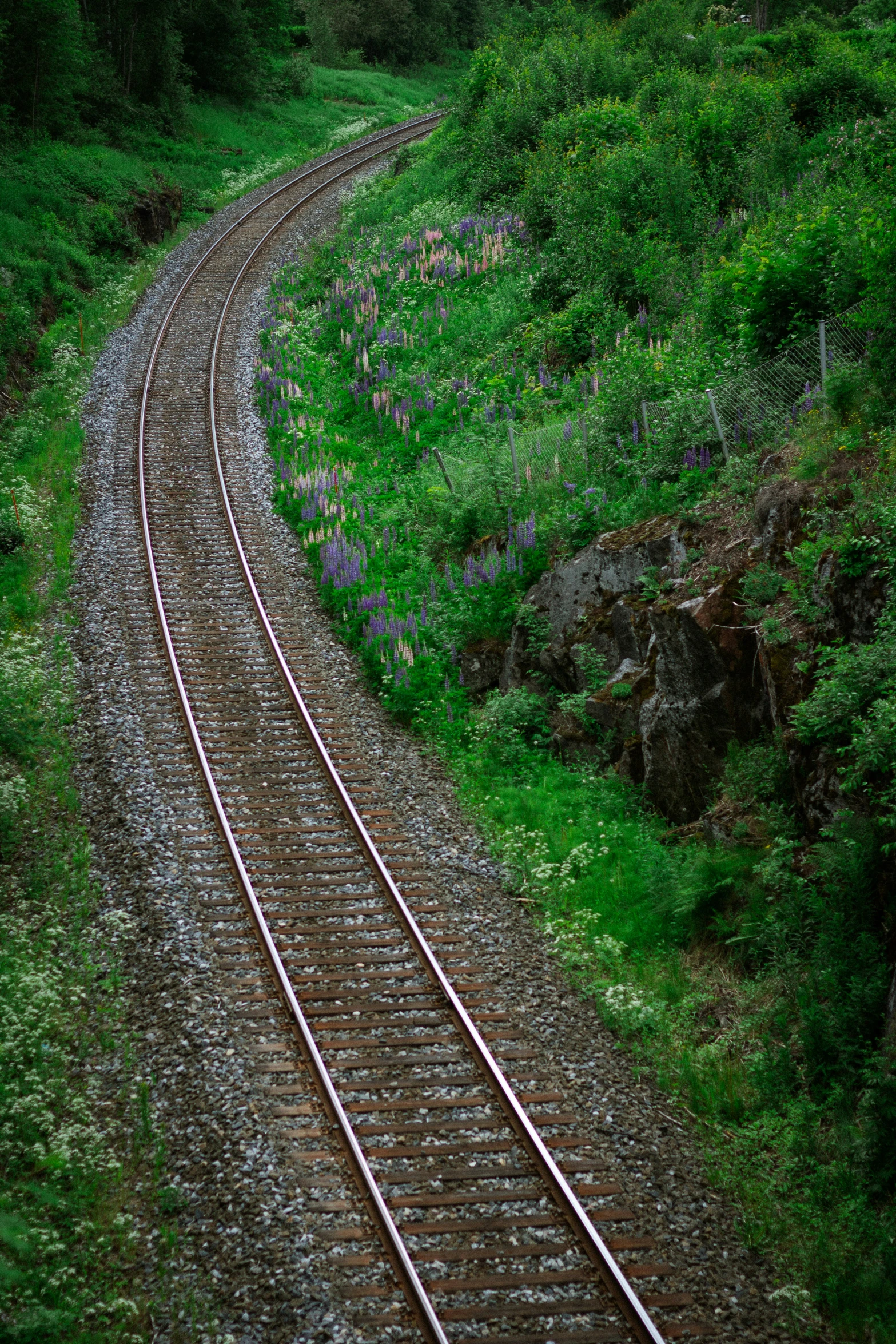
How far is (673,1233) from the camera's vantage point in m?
6.69

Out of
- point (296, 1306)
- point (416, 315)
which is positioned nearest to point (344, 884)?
point (296, 1306)

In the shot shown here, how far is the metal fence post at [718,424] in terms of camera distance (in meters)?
12.1

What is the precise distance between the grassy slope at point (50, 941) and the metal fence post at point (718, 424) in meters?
8.66

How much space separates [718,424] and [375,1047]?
8242 millimetres

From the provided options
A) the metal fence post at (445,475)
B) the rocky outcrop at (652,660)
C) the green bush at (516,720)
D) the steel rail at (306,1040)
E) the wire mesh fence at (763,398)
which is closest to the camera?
the steel rail at (306,1040)

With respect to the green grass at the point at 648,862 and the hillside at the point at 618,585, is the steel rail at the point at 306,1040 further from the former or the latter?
the green grass at the point at 648,862

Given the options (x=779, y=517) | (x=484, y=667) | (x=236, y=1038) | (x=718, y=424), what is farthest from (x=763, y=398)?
(x=236, y=1038)

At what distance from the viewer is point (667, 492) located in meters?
12.3

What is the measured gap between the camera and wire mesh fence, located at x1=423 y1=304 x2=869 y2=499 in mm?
11672

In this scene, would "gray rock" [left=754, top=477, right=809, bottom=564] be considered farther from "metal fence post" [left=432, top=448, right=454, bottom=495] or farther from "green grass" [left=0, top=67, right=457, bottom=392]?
"green grass" [left=0, top=67, right=457, bottom=392]

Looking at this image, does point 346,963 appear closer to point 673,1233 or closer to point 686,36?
point 673,1233

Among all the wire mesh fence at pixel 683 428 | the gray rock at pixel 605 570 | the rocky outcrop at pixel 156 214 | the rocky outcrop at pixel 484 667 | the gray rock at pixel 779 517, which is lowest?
the rocky outcrop at pixel 484 667

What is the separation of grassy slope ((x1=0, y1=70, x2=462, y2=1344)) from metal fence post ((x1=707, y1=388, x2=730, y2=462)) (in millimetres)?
8657

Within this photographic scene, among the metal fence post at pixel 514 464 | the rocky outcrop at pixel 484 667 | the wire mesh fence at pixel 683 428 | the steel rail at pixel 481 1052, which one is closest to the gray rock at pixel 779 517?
the wire mesh fence at pixel 683 428
